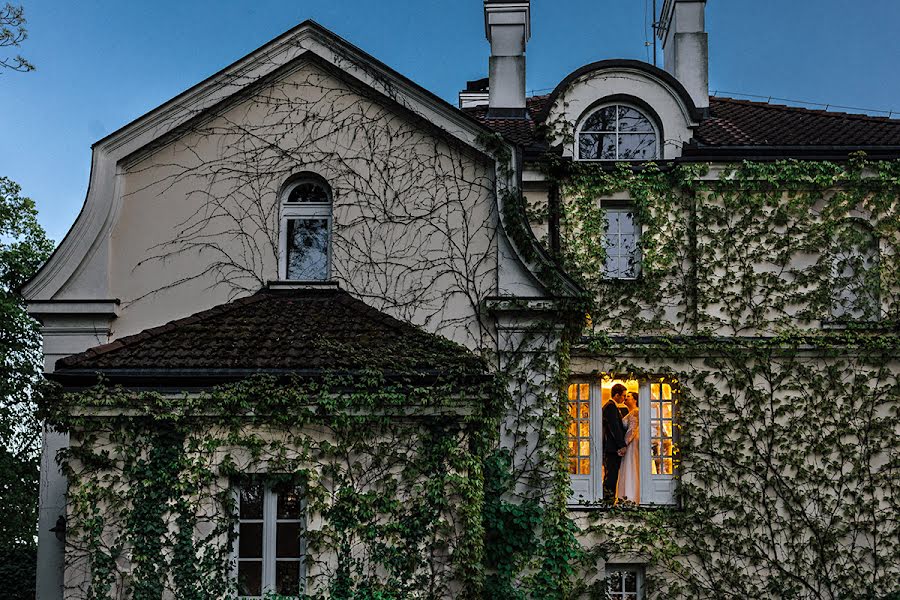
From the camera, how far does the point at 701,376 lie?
55.9ft

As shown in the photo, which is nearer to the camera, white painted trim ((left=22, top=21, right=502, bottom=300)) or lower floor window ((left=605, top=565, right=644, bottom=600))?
white painted trim ((left=22, top=21, right=502, bottom=300))

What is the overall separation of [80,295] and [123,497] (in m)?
3.58

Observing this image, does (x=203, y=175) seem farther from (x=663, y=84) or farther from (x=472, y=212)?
(x=663, y=84)

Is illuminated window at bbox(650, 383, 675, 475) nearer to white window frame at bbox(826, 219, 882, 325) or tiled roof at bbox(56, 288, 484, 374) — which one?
white window frame at bbox(826, 219, 882, 325)

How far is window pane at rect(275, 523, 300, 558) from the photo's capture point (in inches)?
507

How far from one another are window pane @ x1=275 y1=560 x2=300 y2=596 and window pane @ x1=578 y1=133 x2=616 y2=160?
9.32 metres

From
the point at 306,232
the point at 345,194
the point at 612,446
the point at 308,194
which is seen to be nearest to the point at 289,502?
the point at 306,232

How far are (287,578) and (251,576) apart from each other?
46 centimetres

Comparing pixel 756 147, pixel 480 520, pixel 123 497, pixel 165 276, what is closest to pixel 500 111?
pixel 756 147

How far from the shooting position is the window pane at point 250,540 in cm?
1284

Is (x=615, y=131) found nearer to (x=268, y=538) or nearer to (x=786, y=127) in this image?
(x=786, y=127)

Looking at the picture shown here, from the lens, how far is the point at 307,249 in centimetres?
1549

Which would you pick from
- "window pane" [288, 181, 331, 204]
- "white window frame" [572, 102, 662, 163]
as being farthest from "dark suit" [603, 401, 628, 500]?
"window pane" [288, 181, 331, 204]

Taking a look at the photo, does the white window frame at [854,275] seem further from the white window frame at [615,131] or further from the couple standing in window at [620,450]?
the couple standing in window at [620,450]
